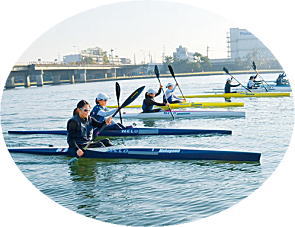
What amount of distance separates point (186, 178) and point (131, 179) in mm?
1049

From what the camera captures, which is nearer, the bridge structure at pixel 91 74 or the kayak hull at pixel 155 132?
the kayak hull at pixel 155 132

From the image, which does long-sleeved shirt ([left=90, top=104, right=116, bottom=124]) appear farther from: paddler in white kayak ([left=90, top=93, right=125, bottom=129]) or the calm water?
the calm water

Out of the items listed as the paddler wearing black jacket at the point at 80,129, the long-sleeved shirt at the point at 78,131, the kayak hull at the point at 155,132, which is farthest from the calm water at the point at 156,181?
the long-sleeved shirt at the point at 78,131

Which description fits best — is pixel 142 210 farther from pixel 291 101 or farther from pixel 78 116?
pixel 291 101

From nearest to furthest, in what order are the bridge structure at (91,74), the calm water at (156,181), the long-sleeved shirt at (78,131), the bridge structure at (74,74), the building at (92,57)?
the calm water at (156,181), the long-sleeved shirt at (78,131), the bridge structure at (74,74), the bridge structure at (91,74), the building at (92,57)

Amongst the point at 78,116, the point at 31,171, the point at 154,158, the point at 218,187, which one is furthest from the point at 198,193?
the point at 31,171

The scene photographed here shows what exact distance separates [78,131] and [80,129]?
67 millimetres

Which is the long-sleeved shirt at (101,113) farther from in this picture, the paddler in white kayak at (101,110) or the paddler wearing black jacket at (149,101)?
the paddler wearing black jacket at (149,101)

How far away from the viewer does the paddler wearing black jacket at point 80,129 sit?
27.1ft

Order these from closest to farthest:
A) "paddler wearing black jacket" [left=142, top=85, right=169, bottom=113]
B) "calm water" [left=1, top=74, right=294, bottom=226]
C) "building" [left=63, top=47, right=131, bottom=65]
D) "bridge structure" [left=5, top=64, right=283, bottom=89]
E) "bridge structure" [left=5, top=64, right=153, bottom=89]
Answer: "calm water" [left=1, top=74, right=294, bottom=226] → "paddler wearing black jacket" [left=142, top=85, right=169, bottom=113] → "bridge structure" [left=5, top=64, right=153, bottom=89] → "bridge structure" [left=5, top=64, right=283, bottom=89] → "building" [left=63, top=47, right=131, bottom=65]

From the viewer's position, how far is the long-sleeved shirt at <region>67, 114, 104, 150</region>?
327 inches

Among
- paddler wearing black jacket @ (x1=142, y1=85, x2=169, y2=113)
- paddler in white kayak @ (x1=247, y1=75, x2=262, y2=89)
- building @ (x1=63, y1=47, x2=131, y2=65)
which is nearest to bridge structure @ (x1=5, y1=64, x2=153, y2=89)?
building @ (x1=63, y1=47, x2=131, y2=65)

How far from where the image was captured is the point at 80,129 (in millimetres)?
8422

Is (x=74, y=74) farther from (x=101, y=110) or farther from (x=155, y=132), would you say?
(x=101, y=110)
